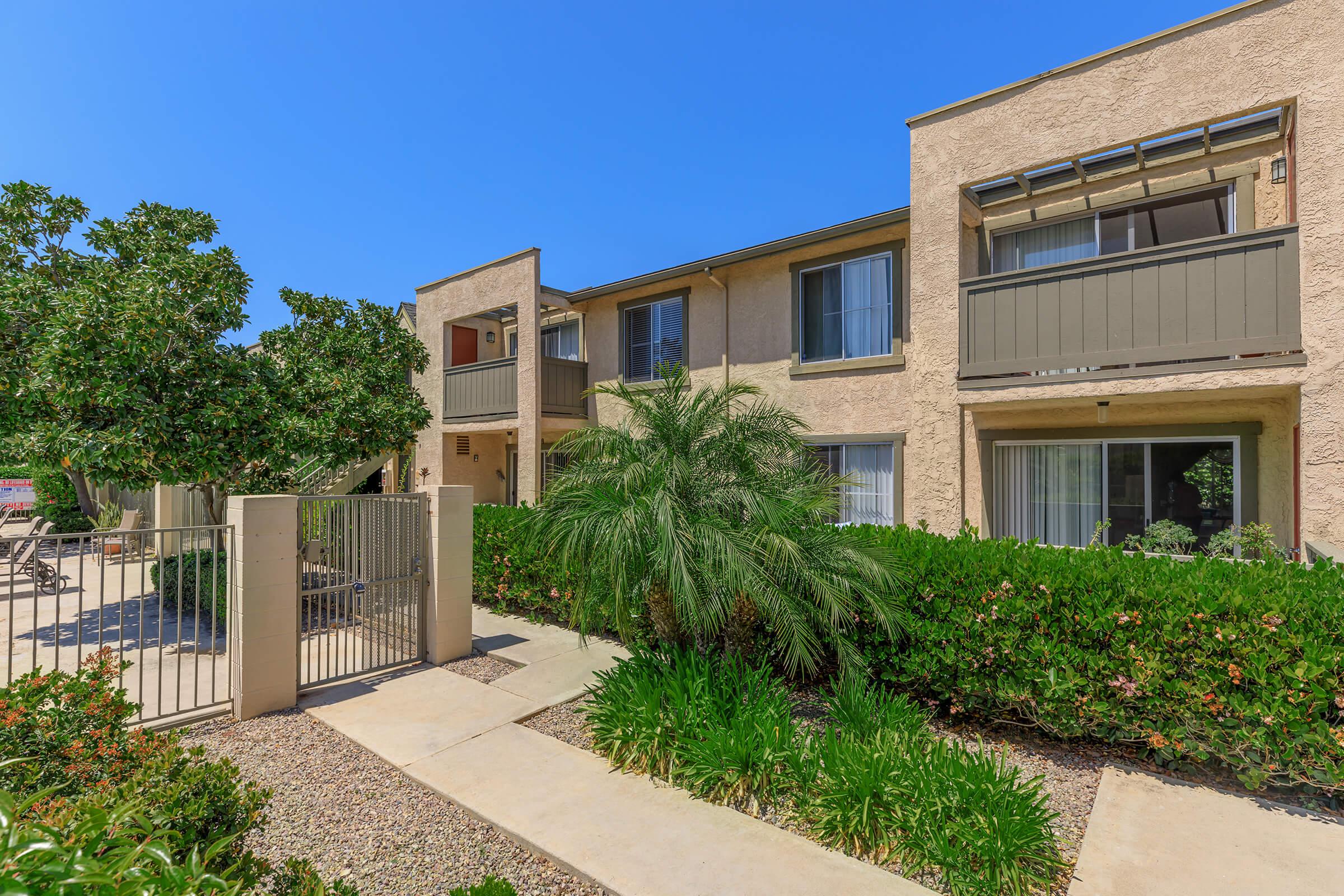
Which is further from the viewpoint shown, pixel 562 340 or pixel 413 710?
pixel 562 340

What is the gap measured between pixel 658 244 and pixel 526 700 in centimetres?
2813

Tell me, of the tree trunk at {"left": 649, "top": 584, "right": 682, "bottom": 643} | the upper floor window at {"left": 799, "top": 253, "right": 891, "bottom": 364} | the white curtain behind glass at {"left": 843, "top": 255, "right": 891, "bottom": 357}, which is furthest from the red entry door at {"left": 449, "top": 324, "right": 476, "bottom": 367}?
the tree trunk at {"left": 649, "top": 584, "right": 682, "bottom": 643}

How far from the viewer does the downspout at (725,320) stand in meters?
12.5

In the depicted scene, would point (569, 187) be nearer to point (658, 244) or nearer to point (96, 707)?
point (658, 244)

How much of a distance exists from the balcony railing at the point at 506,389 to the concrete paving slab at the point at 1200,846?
39.4ft

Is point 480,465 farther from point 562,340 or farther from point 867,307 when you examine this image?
point 867,307

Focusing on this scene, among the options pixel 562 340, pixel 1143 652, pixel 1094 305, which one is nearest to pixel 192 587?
pixel 562 340

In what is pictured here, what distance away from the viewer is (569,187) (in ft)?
69.7

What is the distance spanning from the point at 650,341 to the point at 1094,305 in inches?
333

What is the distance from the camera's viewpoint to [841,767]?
4320 mm

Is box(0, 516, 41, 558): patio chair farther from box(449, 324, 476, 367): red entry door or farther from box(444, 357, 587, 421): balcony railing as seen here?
box(449, 324, 476, 367): red entry door

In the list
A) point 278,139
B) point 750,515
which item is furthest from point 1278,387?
point 278,139

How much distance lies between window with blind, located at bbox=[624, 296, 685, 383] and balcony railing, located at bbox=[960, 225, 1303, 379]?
608cm

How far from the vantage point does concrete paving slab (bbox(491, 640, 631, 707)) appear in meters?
6.84
